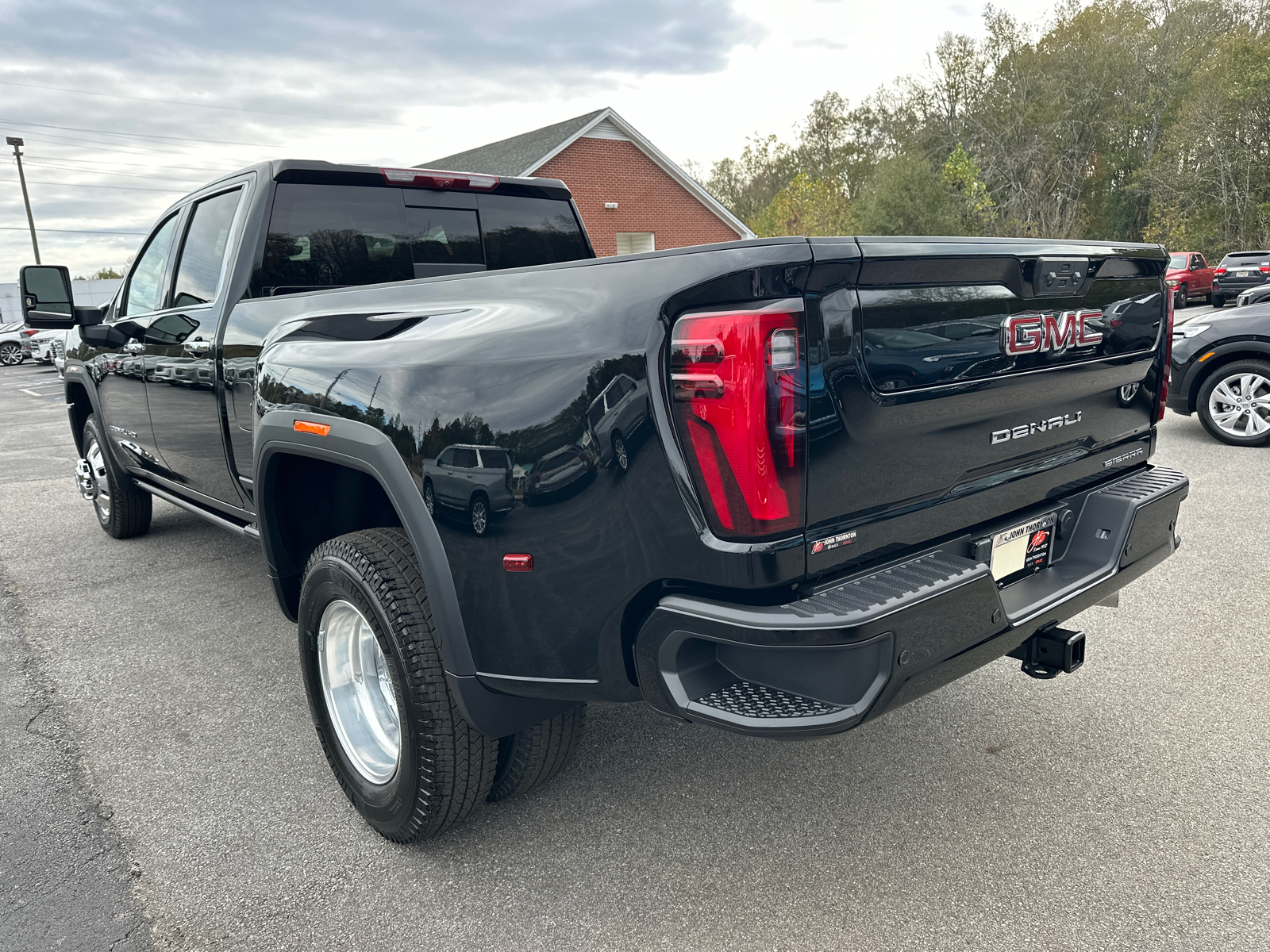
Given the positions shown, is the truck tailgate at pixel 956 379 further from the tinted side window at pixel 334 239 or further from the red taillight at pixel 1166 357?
the tinted side window at pixel 334 239

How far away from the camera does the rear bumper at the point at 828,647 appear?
1774mm

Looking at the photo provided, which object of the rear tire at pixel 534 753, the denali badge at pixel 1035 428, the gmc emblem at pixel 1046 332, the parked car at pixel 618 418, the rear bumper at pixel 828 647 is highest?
the gmc emblem at pixel 1046 332

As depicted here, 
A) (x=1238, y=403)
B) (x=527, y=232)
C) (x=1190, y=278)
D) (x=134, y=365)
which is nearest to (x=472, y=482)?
(x=527, y=232)

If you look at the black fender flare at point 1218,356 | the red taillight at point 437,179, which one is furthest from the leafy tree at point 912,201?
the red taillight at point 437,179

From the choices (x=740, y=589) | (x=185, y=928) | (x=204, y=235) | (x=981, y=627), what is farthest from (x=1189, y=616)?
(x=204, y=235)

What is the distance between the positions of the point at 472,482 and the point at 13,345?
3324cm

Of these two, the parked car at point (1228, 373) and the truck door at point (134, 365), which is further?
the parked car at point (1228, 373)

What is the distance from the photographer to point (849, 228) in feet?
142

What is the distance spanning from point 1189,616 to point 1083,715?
3.98ft

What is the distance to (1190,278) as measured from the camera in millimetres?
28109

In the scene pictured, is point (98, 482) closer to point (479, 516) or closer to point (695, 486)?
point (479, 516)

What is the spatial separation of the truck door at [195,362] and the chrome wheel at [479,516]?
6.70 feet

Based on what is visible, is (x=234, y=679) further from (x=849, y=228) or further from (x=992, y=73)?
(x=992, y=73)

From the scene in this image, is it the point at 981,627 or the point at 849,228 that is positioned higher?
the point at 849,228
